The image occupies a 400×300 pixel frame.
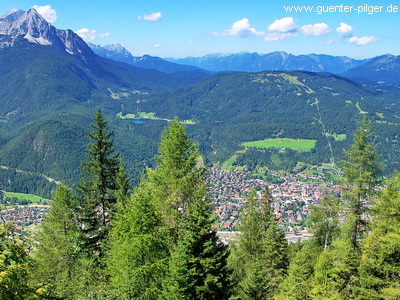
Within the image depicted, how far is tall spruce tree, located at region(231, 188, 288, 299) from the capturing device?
19.8 metres

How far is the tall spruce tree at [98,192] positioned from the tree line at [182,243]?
0.07 meters

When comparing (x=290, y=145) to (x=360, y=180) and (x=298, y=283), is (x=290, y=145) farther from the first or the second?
(x=298, y=283)

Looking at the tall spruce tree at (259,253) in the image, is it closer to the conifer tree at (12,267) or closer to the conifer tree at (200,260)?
the conifer tree at (200,260)

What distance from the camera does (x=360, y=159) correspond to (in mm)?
19500

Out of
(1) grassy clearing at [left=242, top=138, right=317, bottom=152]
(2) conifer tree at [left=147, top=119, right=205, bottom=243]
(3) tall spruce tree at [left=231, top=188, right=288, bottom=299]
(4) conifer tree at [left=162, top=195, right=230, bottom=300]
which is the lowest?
(1) grassy clearing at [left=242, top=138, right=317, bottom=152]

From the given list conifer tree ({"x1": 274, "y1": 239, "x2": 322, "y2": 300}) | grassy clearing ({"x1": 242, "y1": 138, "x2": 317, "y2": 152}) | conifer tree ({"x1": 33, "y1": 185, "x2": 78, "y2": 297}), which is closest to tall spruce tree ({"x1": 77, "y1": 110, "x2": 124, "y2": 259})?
conifer tree ({"x1": 33, "y1": 185, "x2": 78, "y2": 297})

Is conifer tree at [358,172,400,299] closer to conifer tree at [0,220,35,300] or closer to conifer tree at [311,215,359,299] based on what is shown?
conifer tree at [311,215,359,299]

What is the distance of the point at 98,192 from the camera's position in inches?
850

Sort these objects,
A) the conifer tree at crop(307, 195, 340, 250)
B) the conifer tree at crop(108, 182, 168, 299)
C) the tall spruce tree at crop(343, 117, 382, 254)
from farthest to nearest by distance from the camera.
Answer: the conifer tree at crop(307, 195, 340, 250) → the tall spruce tree at crop(343, 117, 382, 254) → the conifer tree at crop(108, 182, 168, 299)

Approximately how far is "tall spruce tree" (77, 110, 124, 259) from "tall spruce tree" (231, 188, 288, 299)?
10152mm

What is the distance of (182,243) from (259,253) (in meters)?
11.1

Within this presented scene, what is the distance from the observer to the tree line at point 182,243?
47.9 ft

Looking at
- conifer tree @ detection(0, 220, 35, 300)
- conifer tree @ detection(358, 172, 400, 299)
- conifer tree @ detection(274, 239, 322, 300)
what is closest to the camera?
conifer tree @ detection(0, 220, 35, 300)

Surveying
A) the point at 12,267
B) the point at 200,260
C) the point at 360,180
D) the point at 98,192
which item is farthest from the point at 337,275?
the point at 12,267
